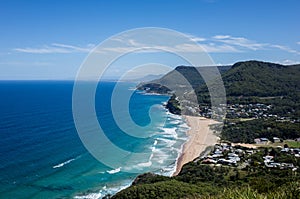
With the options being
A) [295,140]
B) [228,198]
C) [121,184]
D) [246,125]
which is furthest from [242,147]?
[228,198]

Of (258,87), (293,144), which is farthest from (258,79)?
(293,144)

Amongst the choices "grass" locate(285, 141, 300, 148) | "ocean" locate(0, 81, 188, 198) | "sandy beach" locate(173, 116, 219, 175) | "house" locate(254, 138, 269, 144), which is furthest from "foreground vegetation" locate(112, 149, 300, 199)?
"house" locate(254, 138, 269, 144)

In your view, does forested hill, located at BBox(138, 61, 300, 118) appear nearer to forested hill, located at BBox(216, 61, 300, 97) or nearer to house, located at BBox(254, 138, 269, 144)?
Result: forested hill, located at BBox(216, 61, 300, 97)

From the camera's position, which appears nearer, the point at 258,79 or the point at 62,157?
the point at 62,157

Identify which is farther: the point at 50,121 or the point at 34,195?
the point at 50,121

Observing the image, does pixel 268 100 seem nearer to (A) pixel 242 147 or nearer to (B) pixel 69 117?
(A) pixel 242 147

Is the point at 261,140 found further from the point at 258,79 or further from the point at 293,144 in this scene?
the point at 258,79

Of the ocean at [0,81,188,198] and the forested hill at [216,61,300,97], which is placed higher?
the forested hill at [216,61,300,97]

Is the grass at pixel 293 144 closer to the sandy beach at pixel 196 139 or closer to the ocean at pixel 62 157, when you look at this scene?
the sandy beach at pixel 196 139
